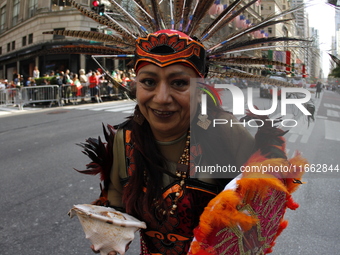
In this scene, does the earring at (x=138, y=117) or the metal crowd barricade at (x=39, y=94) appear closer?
the earring at (x=138, y=117)

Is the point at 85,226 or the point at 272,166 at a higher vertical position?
the point at 272,166

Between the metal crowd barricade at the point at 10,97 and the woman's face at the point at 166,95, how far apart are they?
14.7m

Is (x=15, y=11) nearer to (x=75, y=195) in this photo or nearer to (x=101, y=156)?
(x=75, y=195)

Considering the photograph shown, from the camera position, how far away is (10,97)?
14.9m

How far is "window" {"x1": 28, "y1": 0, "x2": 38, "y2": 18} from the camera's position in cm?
2792

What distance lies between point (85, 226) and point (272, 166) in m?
0.87

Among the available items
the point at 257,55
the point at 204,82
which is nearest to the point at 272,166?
the point at 204,82

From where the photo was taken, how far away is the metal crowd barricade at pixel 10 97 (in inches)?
568

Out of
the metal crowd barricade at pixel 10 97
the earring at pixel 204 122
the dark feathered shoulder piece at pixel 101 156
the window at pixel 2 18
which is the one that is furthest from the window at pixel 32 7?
the earring at pixel 204 122

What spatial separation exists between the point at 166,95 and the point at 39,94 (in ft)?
48.6

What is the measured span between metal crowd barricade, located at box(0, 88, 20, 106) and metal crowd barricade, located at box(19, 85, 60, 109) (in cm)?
28

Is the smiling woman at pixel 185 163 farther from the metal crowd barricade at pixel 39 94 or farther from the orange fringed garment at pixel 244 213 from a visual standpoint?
the metal crowd barricade at pixel 39 94

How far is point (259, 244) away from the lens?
1.31 meters

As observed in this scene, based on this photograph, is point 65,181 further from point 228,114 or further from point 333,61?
point 333,61
